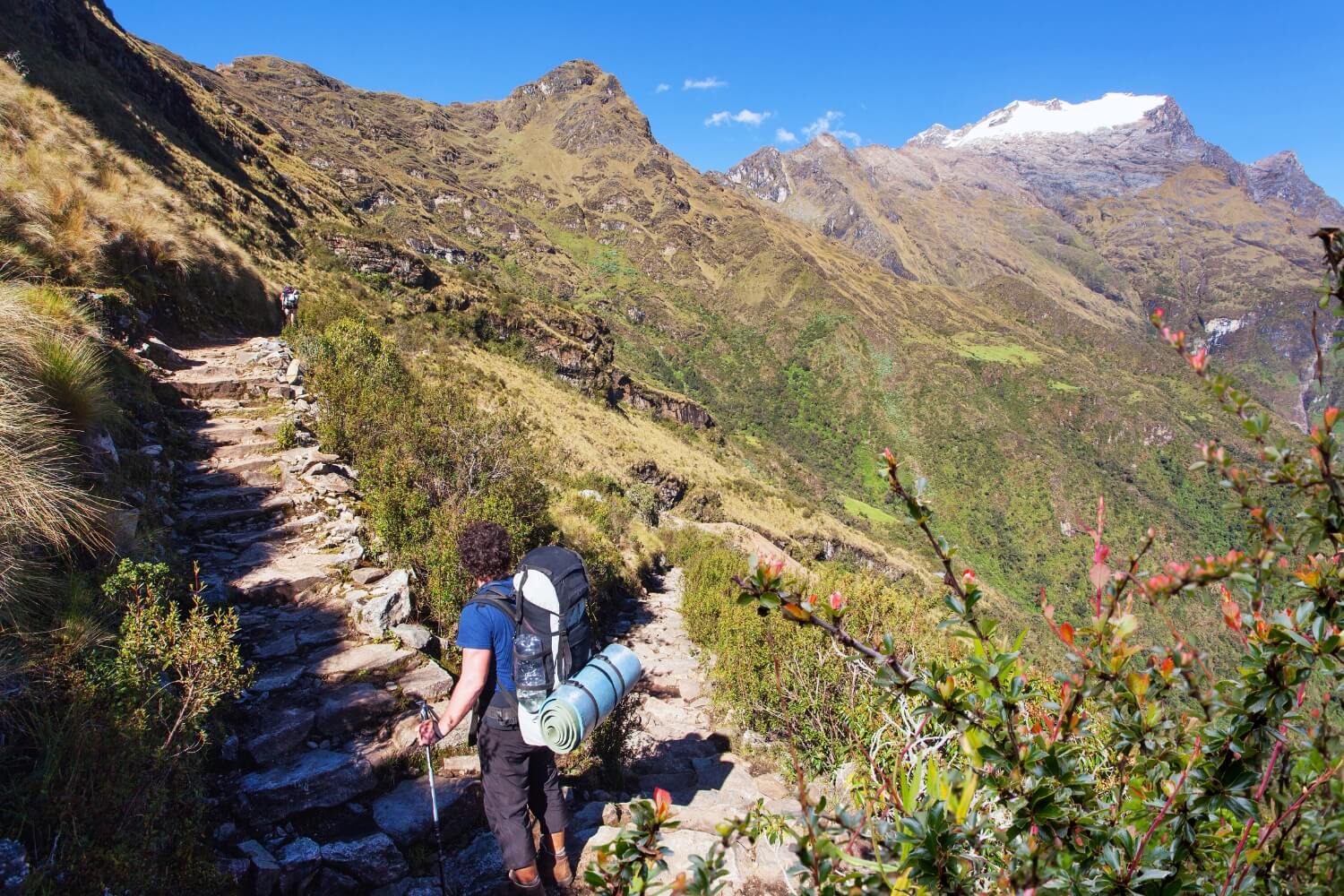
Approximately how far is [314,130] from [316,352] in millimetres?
150602

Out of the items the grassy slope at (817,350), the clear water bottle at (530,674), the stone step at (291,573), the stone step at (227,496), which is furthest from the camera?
the grassy slope at (817,350)

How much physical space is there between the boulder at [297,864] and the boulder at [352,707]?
98 cm

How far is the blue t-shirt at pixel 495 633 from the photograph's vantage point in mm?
3846

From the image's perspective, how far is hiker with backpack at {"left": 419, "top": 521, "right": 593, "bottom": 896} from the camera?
3789 millimetres

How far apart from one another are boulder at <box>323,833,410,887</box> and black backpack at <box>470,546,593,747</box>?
1028 mm

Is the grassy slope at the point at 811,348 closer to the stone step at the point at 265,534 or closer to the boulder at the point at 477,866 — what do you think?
the stone step at the point at 265,534

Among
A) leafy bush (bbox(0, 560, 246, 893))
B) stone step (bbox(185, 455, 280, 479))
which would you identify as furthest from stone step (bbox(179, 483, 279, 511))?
leafy bush (bbox(0, 560, 246, 893))

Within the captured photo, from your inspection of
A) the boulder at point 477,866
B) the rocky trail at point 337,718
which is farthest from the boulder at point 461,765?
the boulder at point 477,866

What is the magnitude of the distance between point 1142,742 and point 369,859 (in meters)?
4.24

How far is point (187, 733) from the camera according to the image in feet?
11.6

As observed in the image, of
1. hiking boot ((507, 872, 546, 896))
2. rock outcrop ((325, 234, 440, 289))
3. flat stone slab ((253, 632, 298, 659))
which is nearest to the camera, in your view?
hiking boot ((507, 872, 546, 896))

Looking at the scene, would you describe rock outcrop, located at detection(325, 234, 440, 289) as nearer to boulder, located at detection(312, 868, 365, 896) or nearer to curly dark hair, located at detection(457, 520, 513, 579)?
curly dark hair, located at detection(457, 520, 513, 579)

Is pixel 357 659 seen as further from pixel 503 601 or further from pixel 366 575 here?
pixel 503 601

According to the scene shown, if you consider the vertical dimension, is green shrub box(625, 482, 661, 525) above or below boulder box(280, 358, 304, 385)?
below
